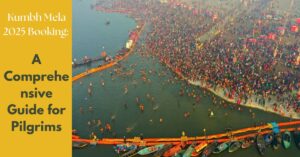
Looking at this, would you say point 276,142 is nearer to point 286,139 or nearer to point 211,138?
point 286,139

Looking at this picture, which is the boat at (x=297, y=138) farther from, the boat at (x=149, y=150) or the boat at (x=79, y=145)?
the boat at (x=79, y=145)

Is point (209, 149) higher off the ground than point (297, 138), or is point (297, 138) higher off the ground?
point (297, 138)

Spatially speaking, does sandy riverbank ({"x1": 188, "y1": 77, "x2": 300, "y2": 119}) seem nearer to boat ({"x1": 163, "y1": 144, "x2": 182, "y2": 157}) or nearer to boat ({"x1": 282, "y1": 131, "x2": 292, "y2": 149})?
boat ({"x1": 282, "y1": 131, "x2": 292, "y2": 149})

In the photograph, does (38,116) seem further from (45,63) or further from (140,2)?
(140,2)

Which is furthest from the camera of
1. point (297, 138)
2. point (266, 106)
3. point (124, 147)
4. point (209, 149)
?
point (266, 106)

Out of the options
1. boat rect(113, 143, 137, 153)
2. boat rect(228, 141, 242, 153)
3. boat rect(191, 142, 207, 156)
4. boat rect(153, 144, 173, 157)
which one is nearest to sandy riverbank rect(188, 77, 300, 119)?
boat rect(228, 141, 242, 153)

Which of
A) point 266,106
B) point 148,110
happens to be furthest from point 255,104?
point 148,110

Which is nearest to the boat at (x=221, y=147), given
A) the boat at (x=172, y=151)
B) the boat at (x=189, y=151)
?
the boat at (x=189, y=151)
